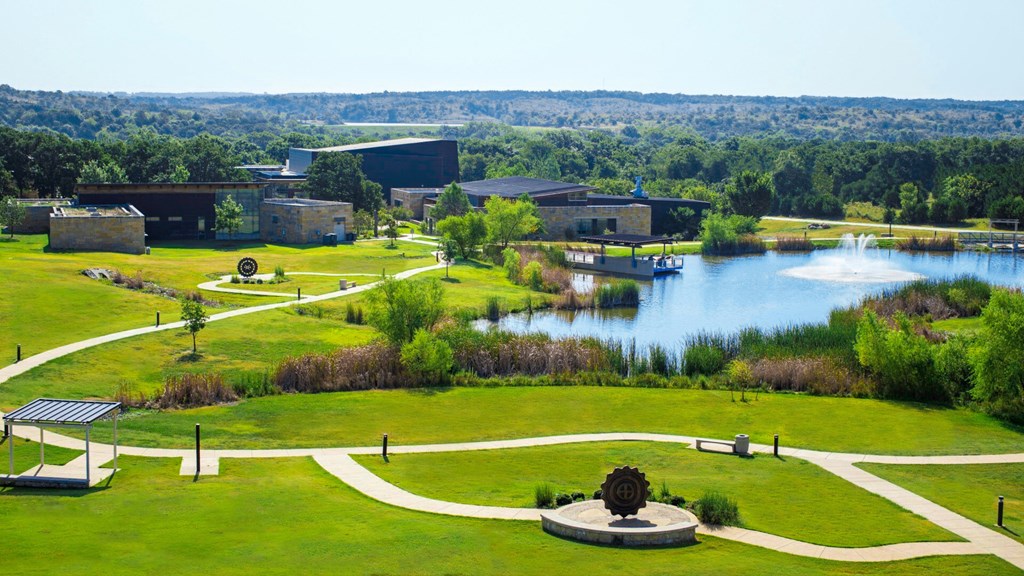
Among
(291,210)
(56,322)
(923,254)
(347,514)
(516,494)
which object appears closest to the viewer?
(347,514)

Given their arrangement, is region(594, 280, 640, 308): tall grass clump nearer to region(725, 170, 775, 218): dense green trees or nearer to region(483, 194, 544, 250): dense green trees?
region(483, 194, 544, 250): dense green trees

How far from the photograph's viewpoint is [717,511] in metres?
27.5

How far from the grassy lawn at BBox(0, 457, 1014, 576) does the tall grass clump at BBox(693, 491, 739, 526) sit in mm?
1116

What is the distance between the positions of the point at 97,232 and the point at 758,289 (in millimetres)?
42321

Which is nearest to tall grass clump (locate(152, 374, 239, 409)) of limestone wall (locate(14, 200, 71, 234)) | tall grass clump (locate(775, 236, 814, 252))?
limestone wall (locate(14, 200, 71, 234))

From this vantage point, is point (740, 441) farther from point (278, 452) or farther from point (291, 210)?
point (291, 210)

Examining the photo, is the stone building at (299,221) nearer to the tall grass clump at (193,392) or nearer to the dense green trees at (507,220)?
the dense green trees at (507,220)

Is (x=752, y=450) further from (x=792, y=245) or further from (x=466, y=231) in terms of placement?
(x=792, y=245)

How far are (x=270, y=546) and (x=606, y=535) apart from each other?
724 centimetres

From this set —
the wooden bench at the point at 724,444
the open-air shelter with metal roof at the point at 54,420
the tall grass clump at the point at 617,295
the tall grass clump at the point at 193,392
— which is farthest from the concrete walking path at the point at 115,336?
the wooden bench at the point at 724,444

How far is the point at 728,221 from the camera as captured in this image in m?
102

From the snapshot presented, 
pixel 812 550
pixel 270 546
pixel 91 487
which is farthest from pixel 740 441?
pixel 91 487

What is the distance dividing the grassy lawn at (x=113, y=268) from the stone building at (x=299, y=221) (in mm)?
2566

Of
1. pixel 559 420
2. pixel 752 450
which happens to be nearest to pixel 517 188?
pixel 559 420
